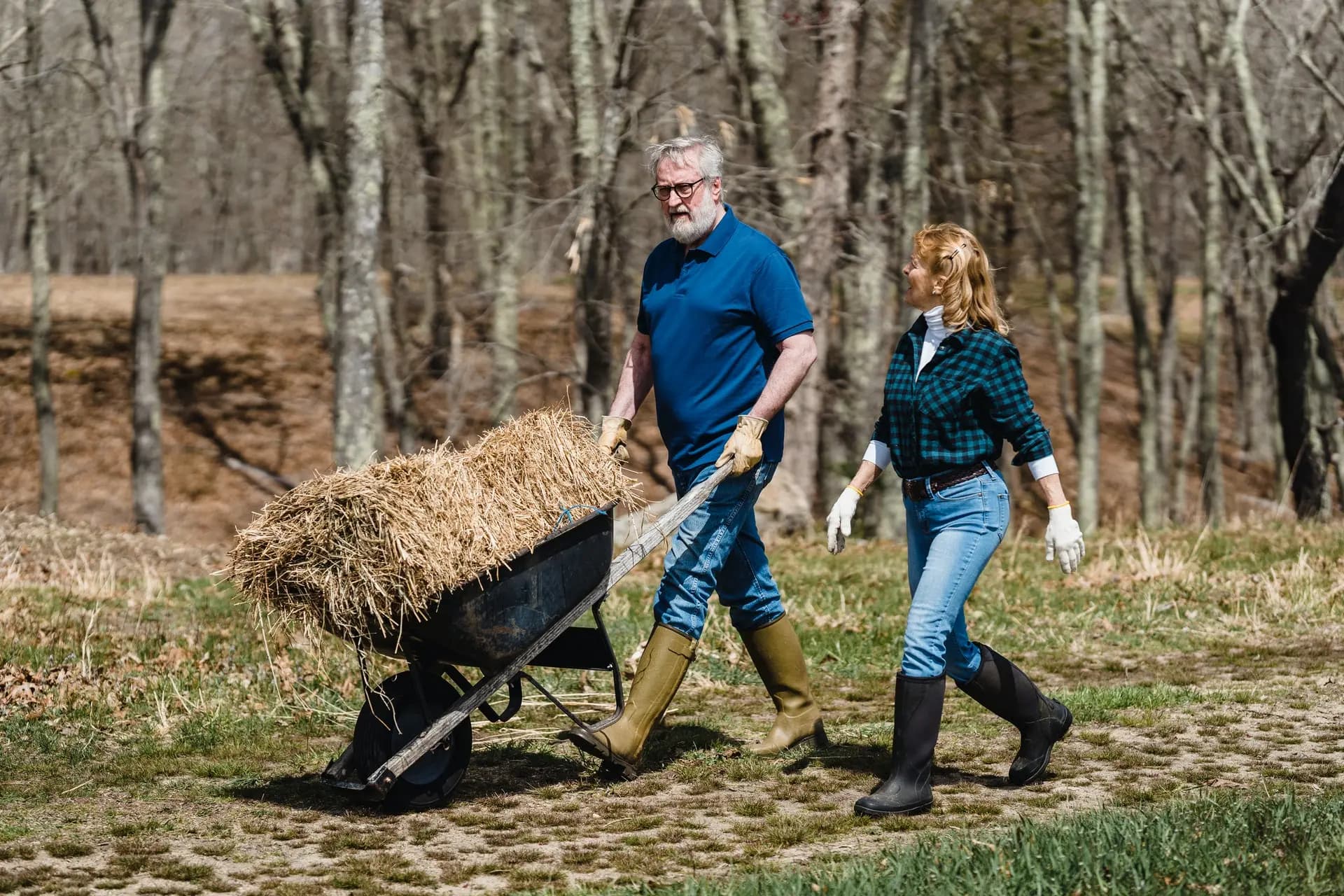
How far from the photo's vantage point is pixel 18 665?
7.32 metres

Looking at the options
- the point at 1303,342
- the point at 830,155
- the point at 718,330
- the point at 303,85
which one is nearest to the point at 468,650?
the point at 718,330

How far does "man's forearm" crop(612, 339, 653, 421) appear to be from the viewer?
5.91 metres

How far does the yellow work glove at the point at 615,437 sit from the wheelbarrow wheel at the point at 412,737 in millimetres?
1058

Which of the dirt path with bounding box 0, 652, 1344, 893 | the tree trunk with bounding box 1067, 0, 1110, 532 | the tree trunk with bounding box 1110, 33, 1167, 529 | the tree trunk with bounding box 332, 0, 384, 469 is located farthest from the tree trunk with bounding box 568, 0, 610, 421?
the tree trunk with bounding box 1110, 33, 1167, 529

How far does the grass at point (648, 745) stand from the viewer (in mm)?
4621

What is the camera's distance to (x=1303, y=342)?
1434cm

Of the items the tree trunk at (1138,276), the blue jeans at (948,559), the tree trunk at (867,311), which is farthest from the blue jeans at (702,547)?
the tree trunk at (1138,276)

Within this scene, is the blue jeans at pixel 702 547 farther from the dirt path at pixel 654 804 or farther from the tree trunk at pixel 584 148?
the tree trunk at pixel 584 148

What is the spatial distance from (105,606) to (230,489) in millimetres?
18440

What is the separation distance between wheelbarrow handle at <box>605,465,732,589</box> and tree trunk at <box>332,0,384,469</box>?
21.3ft

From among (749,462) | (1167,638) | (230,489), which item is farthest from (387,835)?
(230,489)

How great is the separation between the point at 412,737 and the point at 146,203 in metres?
17.4

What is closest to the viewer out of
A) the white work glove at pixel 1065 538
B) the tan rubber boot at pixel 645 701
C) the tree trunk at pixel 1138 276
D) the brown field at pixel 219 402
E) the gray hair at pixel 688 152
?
the white work glove at pixel 1065 538

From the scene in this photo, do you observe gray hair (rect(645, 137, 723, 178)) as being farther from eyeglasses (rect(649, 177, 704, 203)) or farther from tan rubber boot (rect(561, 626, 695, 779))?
tan rubber boot (rect(561, 626, 695, 779))
